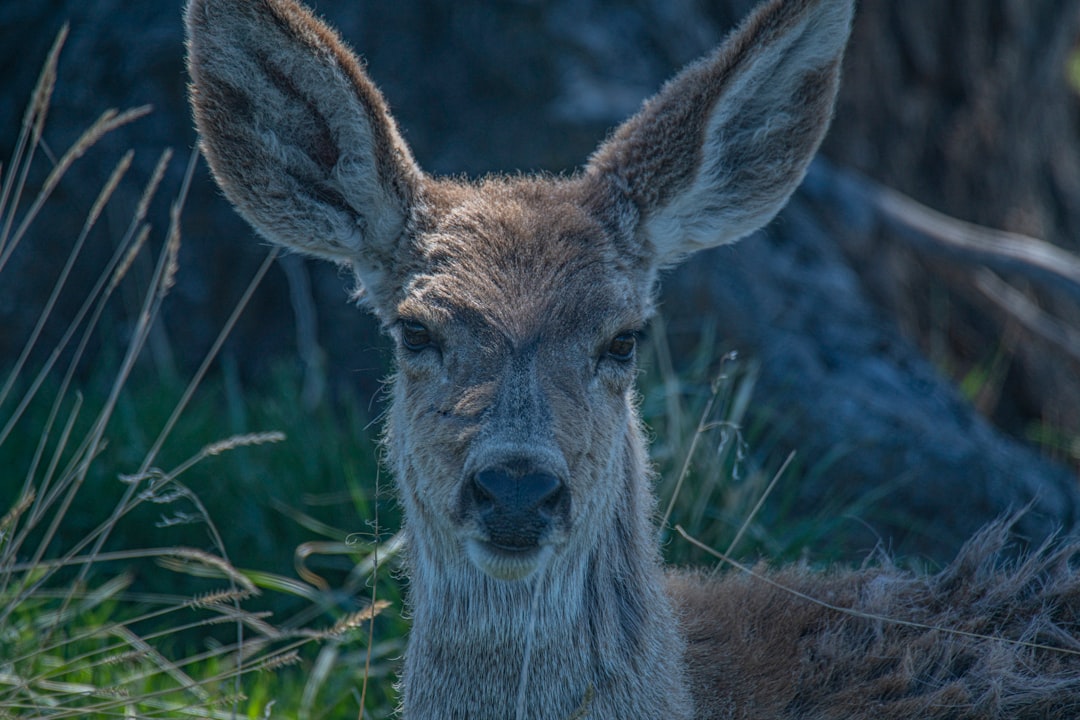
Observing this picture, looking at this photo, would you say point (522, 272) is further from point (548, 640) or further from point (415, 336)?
point (548, 640)

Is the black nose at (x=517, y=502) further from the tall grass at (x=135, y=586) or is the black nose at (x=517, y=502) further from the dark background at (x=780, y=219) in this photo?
the dark background at (x=780, y=219)

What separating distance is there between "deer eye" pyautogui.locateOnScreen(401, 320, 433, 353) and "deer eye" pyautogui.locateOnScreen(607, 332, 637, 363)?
577mm

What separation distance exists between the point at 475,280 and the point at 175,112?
4007mm

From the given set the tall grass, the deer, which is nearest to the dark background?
the tall grass

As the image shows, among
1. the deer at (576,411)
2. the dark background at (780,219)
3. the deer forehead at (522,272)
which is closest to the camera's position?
the deer at (576,411)

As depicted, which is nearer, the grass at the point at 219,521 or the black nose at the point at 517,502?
the black nose at the point at 517,502

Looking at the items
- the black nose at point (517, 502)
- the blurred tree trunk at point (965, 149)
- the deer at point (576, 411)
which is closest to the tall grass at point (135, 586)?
the deer at point (576, 411)

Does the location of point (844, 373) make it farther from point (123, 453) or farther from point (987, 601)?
point (123, 453)

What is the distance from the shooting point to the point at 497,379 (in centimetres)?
338

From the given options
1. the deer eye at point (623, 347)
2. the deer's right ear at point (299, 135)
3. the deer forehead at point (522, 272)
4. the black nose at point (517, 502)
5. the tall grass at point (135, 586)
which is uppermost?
the deer's right ear at point (299, 135)

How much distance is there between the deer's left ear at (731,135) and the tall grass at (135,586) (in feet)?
5.42

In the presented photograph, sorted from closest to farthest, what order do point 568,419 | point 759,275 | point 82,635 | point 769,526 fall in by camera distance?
point 568,419, point 82,635, point 769,526, point 759,275

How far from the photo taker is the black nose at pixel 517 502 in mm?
3074

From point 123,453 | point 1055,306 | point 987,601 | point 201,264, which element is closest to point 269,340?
point 201,264
